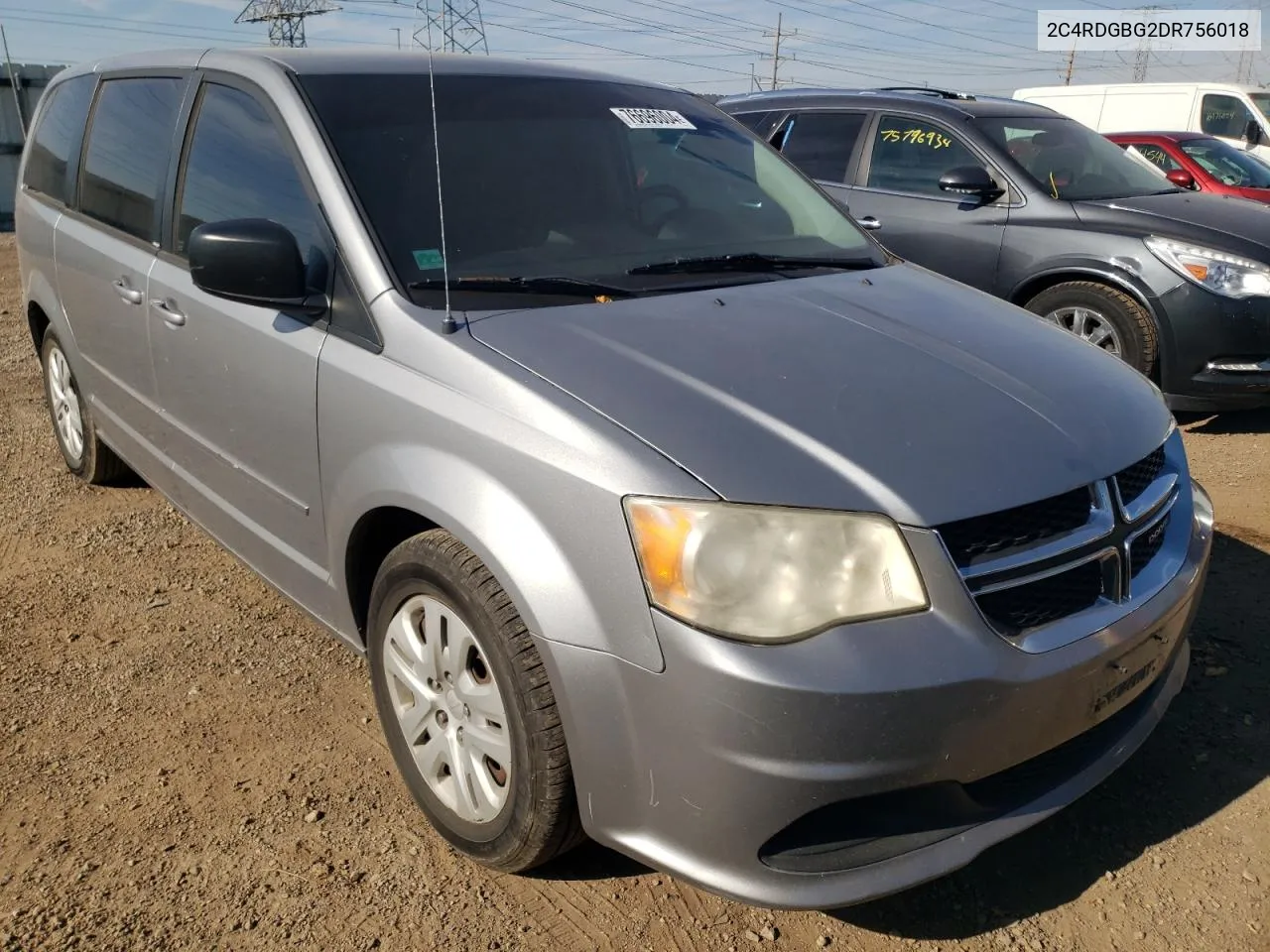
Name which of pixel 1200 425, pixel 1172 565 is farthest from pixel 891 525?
pixel 1200 425

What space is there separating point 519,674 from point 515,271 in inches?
41.4

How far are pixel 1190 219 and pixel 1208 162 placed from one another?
5.98 meters

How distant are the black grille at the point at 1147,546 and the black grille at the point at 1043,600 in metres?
0.17

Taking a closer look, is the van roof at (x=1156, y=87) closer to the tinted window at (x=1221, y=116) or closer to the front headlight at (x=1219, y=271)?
the tinted window at (x=1221, y=116)

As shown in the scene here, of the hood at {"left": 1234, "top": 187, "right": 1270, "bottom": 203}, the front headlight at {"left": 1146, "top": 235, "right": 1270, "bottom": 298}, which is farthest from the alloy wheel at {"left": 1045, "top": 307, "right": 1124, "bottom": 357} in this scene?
the hood at {"left": 1234, "top": 187, "right": 1270, "bottom": 203}

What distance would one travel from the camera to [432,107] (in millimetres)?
2697

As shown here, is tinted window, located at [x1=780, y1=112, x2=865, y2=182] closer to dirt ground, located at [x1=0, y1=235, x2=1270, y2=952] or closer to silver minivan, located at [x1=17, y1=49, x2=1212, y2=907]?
silver minivan, located at [x1=17, y1=49, x2=1212, y2=907]

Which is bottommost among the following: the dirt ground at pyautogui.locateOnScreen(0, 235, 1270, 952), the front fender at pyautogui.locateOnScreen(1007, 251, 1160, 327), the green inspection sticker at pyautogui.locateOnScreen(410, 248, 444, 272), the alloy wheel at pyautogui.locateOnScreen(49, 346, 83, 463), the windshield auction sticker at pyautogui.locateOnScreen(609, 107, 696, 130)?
the dirt ground at pyautogui.locateOnScreen(0, 235, 1270, 952)

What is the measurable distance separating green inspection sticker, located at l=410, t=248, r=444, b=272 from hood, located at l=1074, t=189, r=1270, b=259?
4.46 meters

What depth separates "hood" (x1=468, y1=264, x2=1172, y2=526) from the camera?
194cm

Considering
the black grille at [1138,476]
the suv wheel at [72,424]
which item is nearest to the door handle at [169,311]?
the suv wheel at [72,424]

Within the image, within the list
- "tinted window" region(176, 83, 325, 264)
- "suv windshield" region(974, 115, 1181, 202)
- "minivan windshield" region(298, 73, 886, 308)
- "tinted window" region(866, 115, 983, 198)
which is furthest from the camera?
"tinted window" region(866, 115, 983, 198)

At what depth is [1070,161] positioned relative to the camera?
6.50 metres

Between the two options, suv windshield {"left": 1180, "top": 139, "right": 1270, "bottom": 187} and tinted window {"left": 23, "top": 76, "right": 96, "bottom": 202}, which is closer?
tinted window {"left": 23, "top": 76, "right": 96, "bottom": 202}
